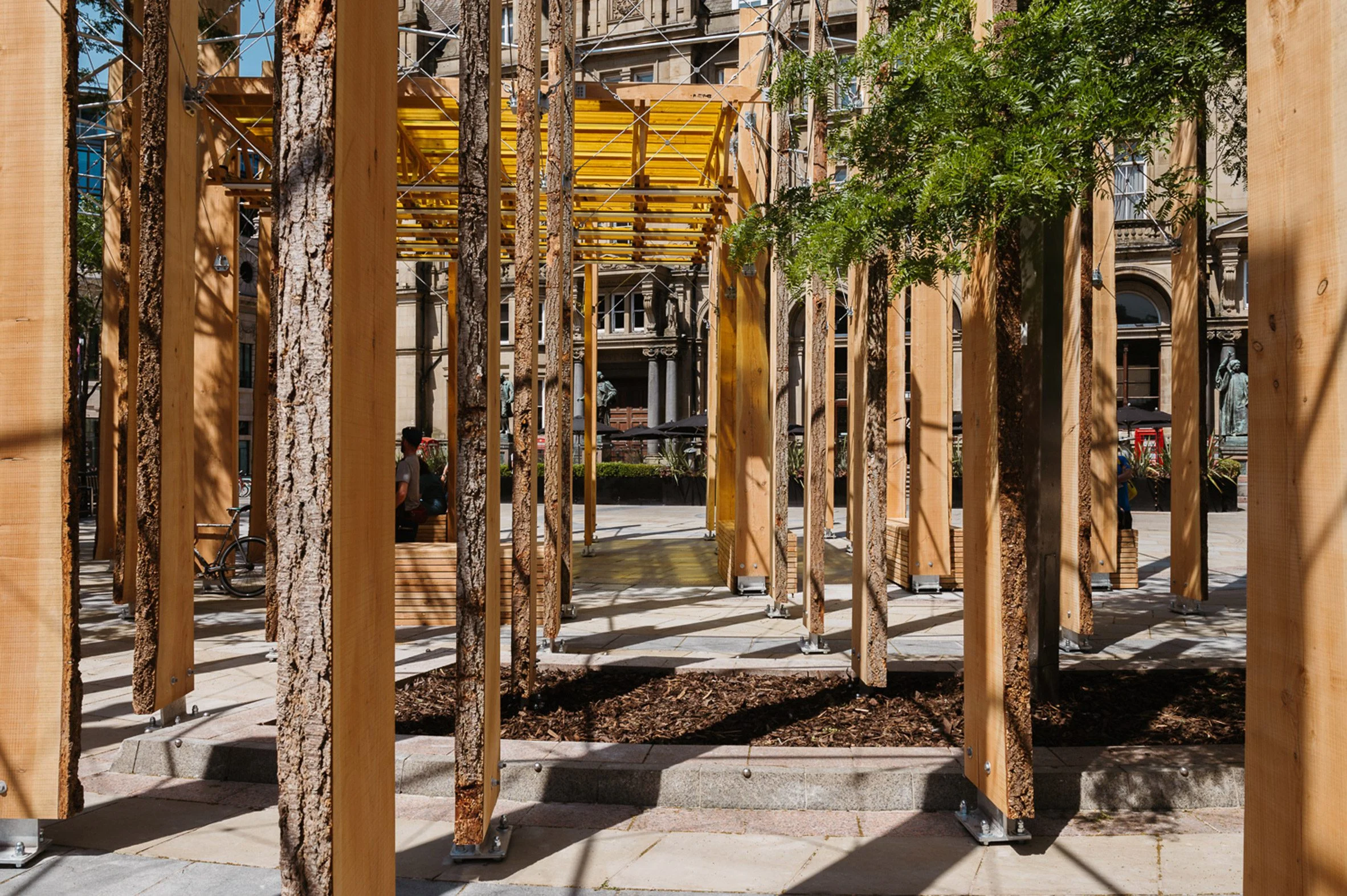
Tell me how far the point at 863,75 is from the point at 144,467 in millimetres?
4532

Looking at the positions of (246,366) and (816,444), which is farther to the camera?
(246,366)

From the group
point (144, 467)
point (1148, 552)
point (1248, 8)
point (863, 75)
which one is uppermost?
point (863, 75)

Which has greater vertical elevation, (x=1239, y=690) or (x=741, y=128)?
(x=741, y=128)

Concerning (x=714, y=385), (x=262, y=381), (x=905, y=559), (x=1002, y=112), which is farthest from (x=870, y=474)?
(x=714, y=385)

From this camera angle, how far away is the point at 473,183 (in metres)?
4.34

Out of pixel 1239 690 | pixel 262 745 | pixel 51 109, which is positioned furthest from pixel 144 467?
pixel 1239 690

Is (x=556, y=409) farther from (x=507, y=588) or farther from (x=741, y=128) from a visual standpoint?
(x=741, y=128)

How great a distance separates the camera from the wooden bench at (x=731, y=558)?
1138 centimetres

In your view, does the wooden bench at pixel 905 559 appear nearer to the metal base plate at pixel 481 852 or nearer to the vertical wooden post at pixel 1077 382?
the vertical wooden post at pixel 1077 382

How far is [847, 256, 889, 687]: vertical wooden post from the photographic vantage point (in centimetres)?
628

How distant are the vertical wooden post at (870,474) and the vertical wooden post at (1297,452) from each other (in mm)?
3400

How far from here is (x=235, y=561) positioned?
491 inches

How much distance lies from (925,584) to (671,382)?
→ 29317 millimetres

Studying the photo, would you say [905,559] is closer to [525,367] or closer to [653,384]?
[525,367]
